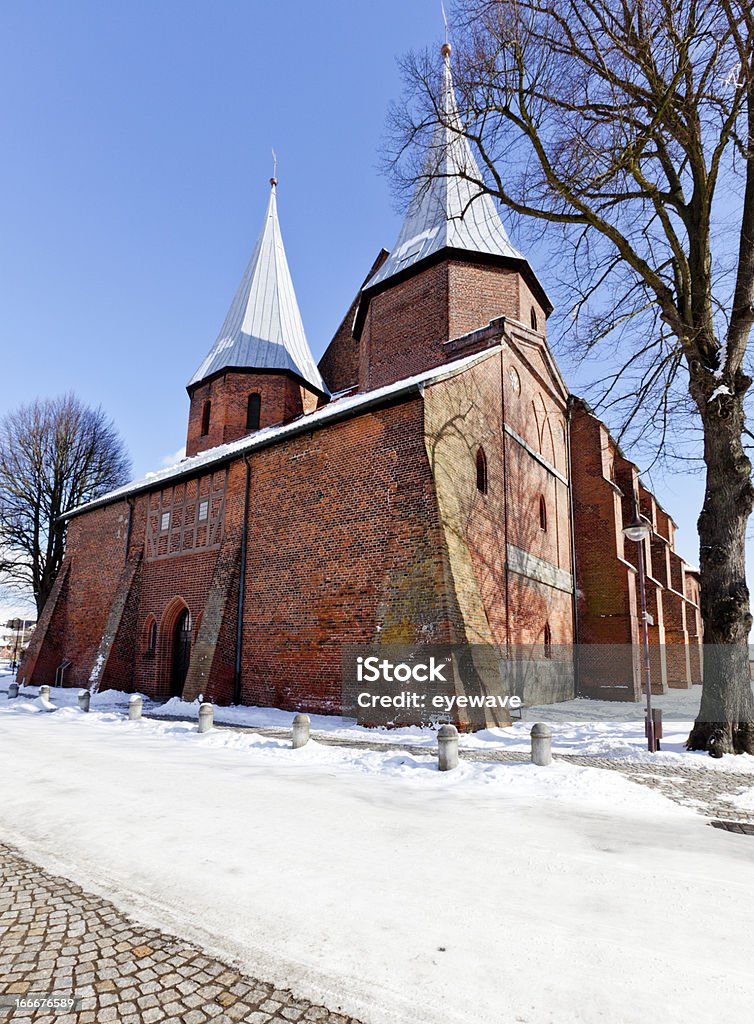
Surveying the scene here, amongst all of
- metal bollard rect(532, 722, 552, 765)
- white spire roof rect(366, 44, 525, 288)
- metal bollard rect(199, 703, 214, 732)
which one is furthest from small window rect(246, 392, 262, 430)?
metal bollard rect(532, 722, 552, 765)

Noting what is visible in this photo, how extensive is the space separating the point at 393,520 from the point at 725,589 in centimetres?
570

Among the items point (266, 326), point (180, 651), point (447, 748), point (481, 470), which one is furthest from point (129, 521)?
point (447, 748)

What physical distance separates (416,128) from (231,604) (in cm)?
1091

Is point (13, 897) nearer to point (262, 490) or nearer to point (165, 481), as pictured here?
point (262, 490)

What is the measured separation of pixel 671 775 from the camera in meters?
7.50

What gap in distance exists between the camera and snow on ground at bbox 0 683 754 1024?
2.68m

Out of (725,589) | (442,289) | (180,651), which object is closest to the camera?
(725,589)

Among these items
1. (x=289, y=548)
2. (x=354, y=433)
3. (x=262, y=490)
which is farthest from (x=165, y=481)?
(x=354, y=433)

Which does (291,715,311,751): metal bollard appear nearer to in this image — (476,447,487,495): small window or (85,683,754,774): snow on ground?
(85,683,754,774): snow on ground

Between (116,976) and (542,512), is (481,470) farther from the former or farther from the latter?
(116,976)

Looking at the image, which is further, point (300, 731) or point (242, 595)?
point (242, 595)

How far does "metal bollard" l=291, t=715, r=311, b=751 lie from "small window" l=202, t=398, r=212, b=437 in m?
18.7

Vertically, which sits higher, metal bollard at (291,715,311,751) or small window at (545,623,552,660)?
small window at (545,623,552,660)

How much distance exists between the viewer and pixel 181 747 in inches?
359
